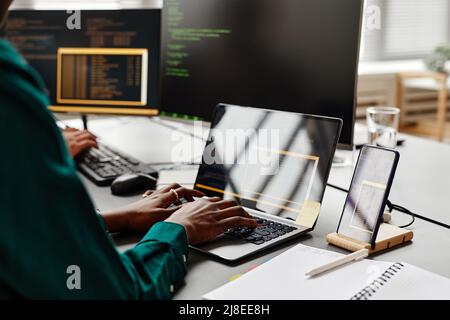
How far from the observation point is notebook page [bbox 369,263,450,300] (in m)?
0.92

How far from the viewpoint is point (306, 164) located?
1.25m

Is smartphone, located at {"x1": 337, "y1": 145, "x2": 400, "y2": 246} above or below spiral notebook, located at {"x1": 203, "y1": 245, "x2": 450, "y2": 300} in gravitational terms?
above

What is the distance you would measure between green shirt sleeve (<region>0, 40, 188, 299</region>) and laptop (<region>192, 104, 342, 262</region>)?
336 millimetres

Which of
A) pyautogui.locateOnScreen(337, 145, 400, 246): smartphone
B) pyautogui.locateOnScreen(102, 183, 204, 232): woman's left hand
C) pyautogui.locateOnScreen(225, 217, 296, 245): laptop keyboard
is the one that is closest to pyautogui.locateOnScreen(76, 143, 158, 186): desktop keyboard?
pyautogui.locateOnScreen(102, 183, 204, 232): woman's left hand

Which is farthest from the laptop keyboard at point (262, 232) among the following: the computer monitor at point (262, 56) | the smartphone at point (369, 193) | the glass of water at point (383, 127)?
the glass of water at point (383, 127)

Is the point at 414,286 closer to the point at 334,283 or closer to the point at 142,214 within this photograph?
the point at 334,283

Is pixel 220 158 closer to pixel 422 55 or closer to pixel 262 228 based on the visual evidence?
pixel 262 228

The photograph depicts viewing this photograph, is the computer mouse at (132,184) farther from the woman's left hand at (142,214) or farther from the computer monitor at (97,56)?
the computer monitor at (97,56)

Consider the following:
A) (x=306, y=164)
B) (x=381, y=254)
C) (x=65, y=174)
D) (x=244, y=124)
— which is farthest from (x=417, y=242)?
(x=65, y=174)

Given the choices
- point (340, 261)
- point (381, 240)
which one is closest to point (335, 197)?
point (381, 240)

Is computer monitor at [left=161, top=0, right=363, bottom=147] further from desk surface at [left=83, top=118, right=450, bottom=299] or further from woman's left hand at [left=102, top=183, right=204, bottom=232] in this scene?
woman's left hand at [left=102, top=183, right=204, bottom=232]

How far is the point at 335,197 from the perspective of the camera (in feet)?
4.78

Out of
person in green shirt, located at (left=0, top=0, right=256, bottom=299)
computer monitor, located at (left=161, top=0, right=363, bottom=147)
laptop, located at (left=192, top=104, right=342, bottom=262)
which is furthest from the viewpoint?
computer monitor, located at (left=161, top=0, right=363, bottom=147)
